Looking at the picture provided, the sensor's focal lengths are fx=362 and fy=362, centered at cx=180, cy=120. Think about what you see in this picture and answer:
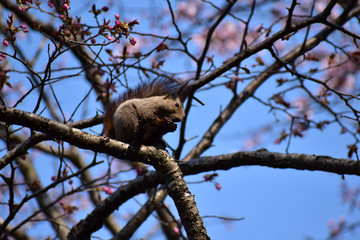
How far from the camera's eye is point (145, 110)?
10.8 feet

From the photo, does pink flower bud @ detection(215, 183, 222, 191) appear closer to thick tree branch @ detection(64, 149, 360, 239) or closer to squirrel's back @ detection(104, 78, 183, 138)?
thick tree branch @ detection(64, 149, 360, 239)

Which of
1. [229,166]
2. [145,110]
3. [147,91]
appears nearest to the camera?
[145,110]

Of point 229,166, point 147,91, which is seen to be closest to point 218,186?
point 229,166

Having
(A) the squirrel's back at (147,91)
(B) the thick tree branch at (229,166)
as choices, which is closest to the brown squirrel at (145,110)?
(A) the squirrel's back at (147,91)

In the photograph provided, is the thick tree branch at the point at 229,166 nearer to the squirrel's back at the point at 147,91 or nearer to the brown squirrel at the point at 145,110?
the brown squirrel at the point at 145,110

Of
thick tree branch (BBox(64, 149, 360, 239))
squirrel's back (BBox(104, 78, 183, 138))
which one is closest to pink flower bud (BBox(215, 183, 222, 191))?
thick tree branch (BBox(64, 149, 360, 239))

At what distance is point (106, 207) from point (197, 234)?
62.2 inches

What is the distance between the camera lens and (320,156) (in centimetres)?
322

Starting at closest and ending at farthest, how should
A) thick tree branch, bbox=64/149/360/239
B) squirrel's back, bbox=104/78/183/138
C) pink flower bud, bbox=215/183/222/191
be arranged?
thick tree branch, bbox=64/149/360/239 < squirrel's back, bbox=104/78/183/138 < pink flower bud, bbox=215/183/222/191

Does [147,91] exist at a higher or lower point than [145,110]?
higher

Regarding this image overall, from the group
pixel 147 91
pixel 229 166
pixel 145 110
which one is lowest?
pixel 229 166

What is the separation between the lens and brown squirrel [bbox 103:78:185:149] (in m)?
3.19

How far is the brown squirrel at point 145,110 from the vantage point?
319 centimetres

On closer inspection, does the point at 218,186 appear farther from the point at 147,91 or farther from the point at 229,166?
the point at 147,91
